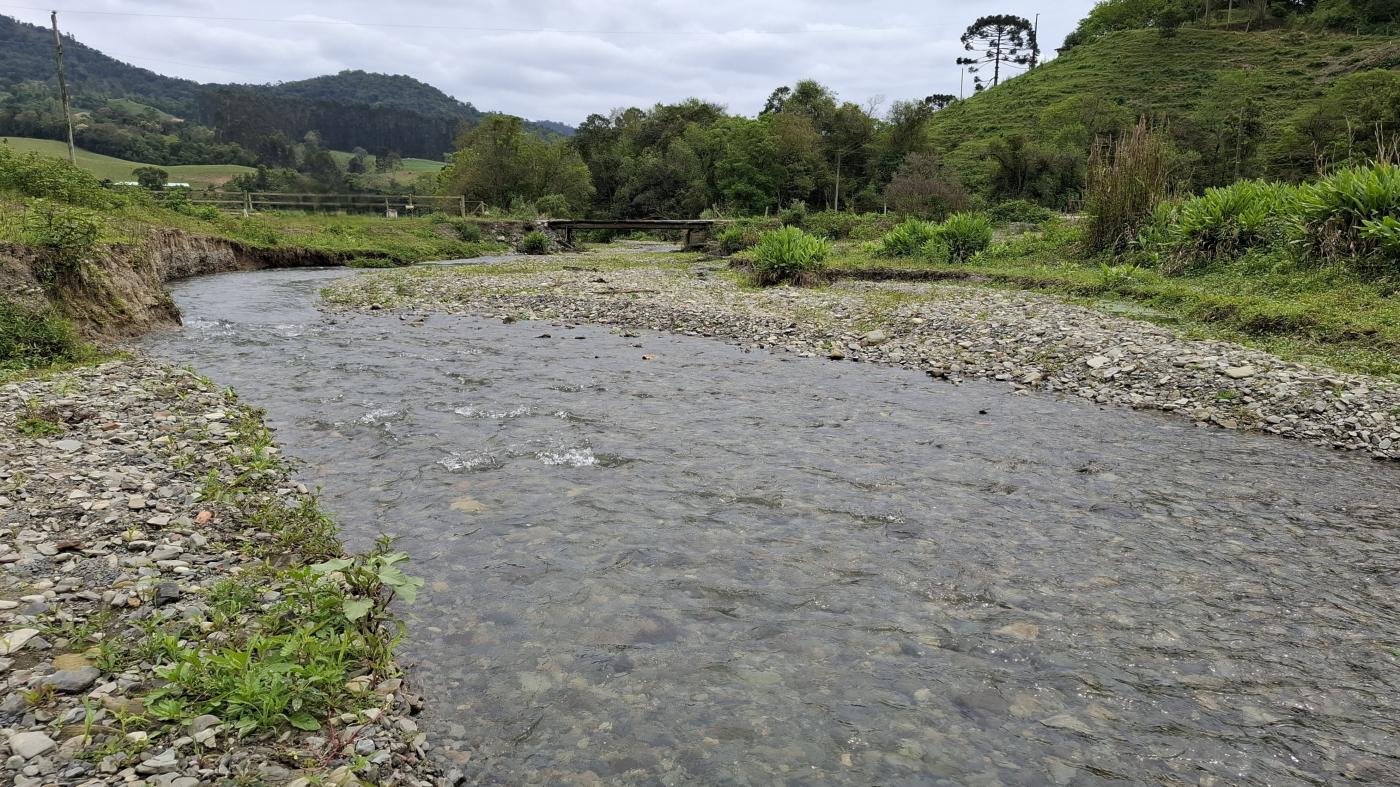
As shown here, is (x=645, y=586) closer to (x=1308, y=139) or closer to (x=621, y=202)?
(x=1308, y=139)

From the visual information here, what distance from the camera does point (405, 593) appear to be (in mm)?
4559

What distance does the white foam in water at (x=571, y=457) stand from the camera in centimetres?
866

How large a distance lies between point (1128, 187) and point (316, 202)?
170 feet

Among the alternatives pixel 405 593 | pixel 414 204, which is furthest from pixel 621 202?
pixel 405 593

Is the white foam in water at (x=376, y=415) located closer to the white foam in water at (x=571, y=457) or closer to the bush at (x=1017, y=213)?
the white foam in water at (x=571, y=457)

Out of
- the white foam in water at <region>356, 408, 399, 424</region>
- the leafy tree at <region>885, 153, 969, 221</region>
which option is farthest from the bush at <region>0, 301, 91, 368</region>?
the leafy tree at <region>885, 153, 969, 221</region>

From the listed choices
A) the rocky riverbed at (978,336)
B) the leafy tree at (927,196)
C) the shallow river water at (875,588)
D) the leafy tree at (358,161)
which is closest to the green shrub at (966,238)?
the rocky riverbed at (978,336)

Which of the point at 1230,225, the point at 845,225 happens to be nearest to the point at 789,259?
the point at 1230,225

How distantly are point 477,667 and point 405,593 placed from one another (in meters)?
0.69

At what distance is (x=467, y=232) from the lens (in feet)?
172

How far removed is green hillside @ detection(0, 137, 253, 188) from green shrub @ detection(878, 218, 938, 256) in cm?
8640

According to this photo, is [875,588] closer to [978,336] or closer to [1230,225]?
[978,336]

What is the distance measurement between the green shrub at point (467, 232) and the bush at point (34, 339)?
41.0 meters

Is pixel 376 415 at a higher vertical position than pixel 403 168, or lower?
lower
